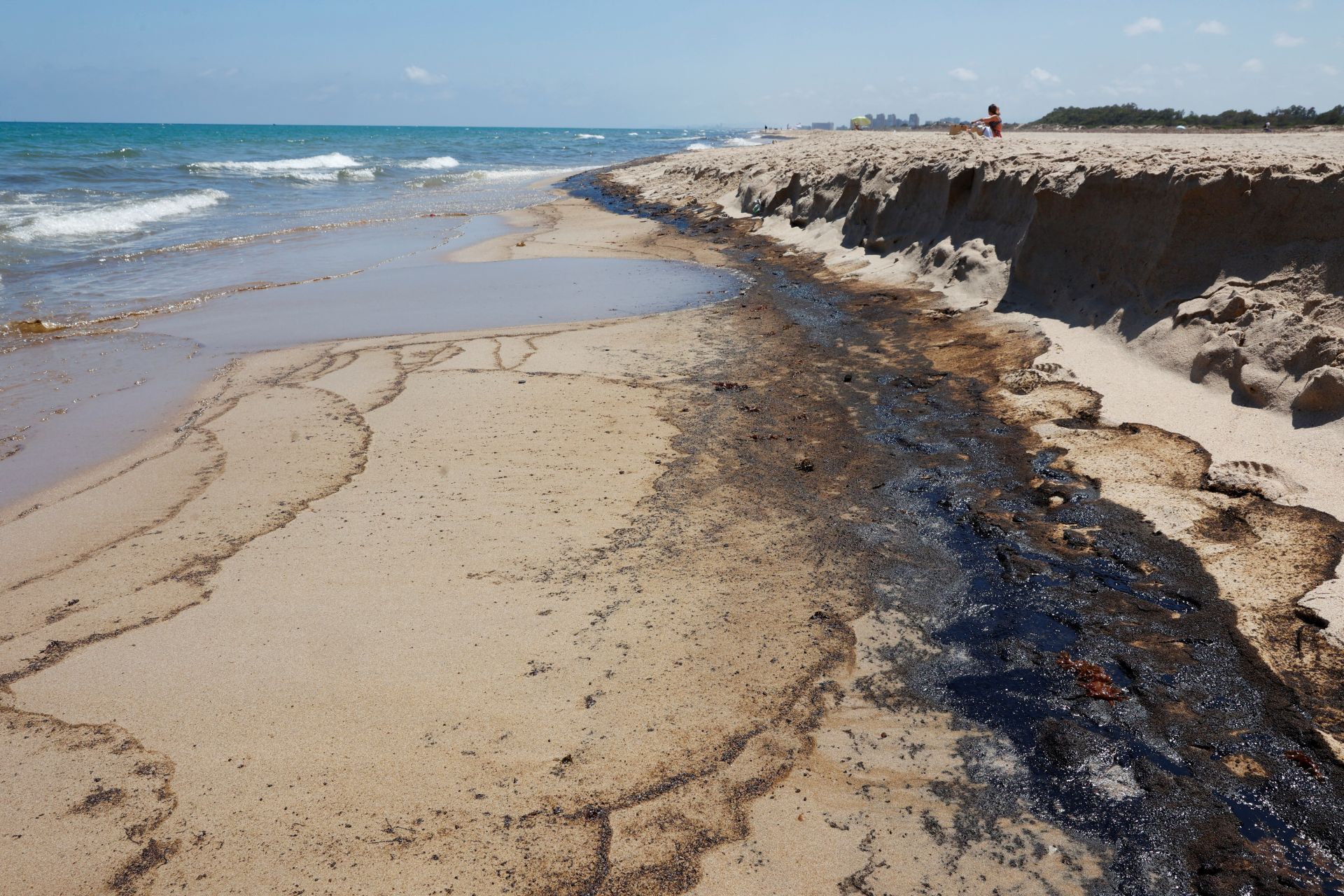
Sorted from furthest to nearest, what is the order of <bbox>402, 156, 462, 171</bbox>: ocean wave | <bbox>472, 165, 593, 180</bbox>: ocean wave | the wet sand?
<bbox>402, 156, 462, 171</bbox>: ocean wave → <bbox>472, 165, 593, 180</bbox>: ocean wave → the wet sand

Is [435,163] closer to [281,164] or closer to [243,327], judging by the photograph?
[281,164]

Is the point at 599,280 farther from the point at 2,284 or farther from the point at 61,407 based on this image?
the point at 2,284

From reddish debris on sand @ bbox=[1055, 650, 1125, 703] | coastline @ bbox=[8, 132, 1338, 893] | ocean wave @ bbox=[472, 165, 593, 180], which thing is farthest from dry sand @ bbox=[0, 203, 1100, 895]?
ocean wave @ bbox=[472, 165, 593, 180]

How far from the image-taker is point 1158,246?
22.1ft

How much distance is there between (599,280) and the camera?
11.9 m

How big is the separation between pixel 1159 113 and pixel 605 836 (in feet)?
128

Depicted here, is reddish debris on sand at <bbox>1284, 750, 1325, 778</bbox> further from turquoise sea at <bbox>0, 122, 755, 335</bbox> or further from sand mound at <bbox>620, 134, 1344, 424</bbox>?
turquoise sea at <bbox>0, 122, 755, 335</bbox>

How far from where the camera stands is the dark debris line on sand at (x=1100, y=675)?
8.32ft

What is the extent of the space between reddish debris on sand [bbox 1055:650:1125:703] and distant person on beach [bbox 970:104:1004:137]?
1539cm

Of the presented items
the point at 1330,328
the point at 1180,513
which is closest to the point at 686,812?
the point at 1180,513

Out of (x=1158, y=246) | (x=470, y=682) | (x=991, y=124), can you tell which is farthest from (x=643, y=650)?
(x=991, y=124)

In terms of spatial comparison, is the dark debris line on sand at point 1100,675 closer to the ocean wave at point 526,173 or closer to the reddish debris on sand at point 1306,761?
the reddish debris on sand at point 1306,761

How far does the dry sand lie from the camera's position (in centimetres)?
253

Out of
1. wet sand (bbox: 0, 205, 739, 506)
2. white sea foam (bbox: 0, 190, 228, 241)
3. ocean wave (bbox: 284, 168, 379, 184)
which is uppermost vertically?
ocean wave (bbox: 284, 168, 379, 184)
